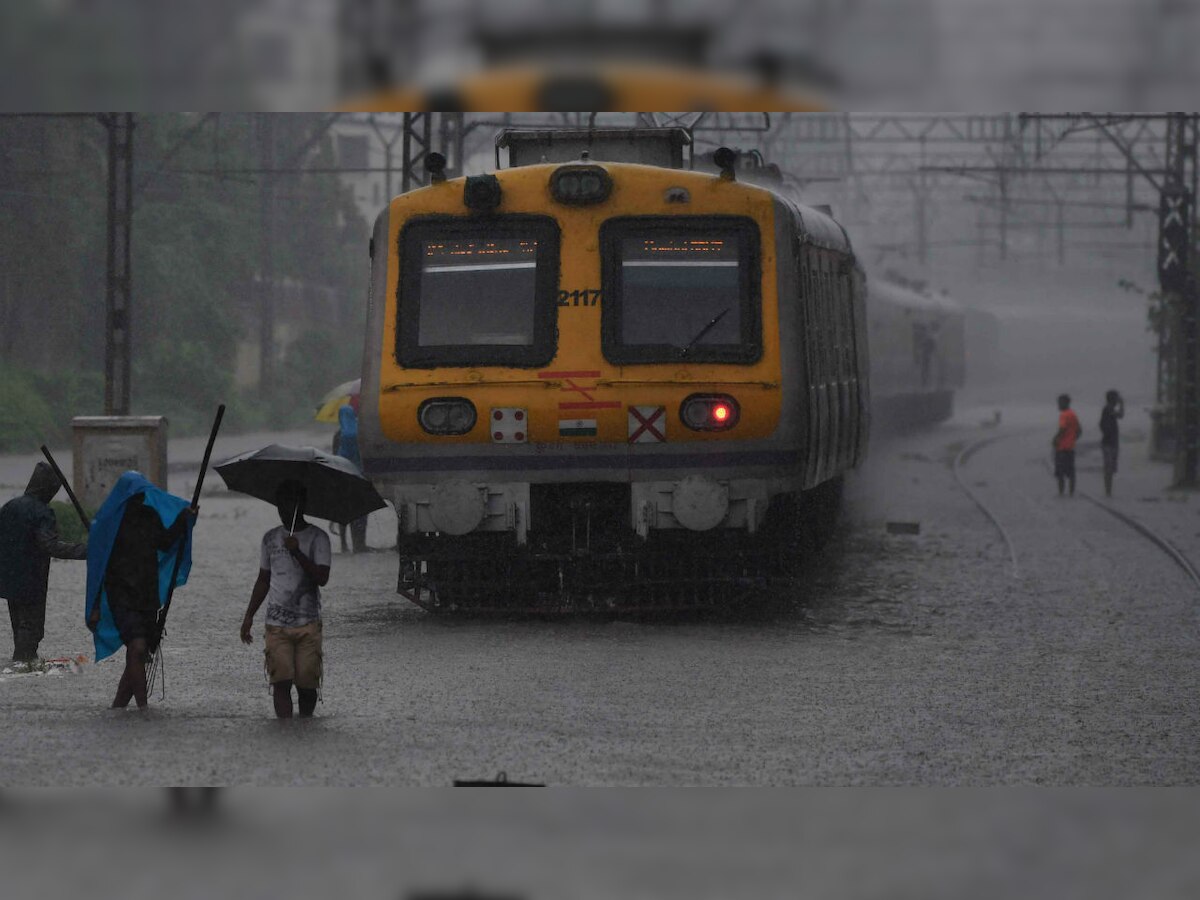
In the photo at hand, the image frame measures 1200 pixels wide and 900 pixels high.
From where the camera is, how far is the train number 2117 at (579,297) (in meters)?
12.8

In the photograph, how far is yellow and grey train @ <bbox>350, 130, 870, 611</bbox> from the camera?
12555 mm

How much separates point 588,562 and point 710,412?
1.34m

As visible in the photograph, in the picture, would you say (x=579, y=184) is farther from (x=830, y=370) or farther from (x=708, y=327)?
(x=830, y=370)

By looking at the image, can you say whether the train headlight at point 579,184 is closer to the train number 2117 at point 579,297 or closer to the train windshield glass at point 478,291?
the train windshield glass at point 478,291

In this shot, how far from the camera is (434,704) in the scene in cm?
972

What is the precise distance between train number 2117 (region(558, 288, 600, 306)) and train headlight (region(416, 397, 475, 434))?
2.97 ft

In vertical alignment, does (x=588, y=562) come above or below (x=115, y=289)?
below

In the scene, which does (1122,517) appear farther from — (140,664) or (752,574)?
(140,664)

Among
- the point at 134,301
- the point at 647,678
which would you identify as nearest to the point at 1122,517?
the point at 647,678

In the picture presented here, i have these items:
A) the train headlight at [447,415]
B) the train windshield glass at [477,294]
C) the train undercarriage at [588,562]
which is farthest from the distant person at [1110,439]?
the train headlight at [447,415]

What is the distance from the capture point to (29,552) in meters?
10.5

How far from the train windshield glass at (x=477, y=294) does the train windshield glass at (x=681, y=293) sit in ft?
1.45

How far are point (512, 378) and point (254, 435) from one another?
1236 inches

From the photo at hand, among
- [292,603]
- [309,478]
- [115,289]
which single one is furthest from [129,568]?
[115,289]
